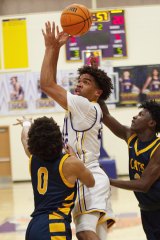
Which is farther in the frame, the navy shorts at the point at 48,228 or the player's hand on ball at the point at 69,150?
the player's hand on ball at the point at 69,150

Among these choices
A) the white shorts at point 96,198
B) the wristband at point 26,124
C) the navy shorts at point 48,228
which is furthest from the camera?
the wristband at point 26,124

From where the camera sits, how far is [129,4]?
35.1 ft

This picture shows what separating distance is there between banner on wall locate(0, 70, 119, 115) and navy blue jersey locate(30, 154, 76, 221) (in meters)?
7.56

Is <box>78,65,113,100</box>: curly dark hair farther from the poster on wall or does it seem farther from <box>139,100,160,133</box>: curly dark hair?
the poster on wall

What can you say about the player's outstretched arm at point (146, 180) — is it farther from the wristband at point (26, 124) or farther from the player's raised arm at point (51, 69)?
the wristband at point (26, 124)

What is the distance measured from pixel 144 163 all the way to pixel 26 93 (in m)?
7.33

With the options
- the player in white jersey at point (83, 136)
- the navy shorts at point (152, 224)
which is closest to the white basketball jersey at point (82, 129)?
the player in white jersey at point (83, 136)

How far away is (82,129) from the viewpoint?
331cm

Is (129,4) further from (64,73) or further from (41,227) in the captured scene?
(41,227)

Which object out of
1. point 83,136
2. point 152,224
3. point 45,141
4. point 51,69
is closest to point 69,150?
point 83,136

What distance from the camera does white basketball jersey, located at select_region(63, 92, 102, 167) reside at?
10.8 feet

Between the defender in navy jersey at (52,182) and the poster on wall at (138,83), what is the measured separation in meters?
7.52

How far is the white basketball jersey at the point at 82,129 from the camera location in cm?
328

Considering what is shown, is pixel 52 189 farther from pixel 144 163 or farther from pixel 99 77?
pixel 99 77
